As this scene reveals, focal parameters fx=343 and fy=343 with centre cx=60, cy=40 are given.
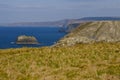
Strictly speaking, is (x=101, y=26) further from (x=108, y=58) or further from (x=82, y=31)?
(x=108, y=58)

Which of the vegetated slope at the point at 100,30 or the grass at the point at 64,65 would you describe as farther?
the vegetated slope at the point at 100,30

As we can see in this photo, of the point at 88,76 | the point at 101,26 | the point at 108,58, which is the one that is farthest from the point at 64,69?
the point at 101,26

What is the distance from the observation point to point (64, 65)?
93.7ft

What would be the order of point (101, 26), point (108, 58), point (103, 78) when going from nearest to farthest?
point (103, 78) < point (108, 58) < point (101, 26)

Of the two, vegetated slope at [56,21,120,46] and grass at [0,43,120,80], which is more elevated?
grass at [0,43,120,80]

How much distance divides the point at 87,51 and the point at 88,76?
10194 mm

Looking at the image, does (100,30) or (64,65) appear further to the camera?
(100,30)

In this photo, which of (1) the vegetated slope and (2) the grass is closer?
(2) the grass

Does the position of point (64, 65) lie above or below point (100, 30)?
above

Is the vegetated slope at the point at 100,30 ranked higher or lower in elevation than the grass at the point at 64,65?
lower

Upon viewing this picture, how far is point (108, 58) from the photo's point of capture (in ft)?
102

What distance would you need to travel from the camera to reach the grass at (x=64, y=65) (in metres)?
25.2

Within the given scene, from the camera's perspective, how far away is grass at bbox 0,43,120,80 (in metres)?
25.2

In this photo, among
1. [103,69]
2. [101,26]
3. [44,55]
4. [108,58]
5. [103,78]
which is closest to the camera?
[103,78]
